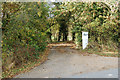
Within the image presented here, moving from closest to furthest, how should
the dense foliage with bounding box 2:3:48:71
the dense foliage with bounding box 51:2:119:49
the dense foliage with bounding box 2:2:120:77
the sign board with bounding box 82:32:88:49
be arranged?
the dense foliage with bounding box 2:3:48:71 < the dense foliage with bounding box 2:2:120:77 < the dense foliage with bounding box 51:2:119:49 < the sign board with bounding box 82:32:88:49

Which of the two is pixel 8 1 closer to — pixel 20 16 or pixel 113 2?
pixel 20 16

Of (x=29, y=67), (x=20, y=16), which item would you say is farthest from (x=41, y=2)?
(x=29, y=67)

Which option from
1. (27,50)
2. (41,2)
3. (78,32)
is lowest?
(27,50)

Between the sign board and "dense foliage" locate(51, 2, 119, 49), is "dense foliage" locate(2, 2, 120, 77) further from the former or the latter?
the sign board

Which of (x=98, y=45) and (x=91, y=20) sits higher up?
(x=91, y=20)

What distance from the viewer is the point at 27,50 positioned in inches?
259

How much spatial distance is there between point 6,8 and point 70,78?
4.23 metres

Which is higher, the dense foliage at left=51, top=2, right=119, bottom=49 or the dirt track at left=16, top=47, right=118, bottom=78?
the dense foliage at left=51, top=2, right=119, bottom=49

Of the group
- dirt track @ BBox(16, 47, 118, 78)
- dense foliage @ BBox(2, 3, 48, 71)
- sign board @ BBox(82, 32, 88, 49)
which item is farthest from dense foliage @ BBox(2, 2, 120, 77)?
dirt track @ BBox(16, 47, 118, 78)

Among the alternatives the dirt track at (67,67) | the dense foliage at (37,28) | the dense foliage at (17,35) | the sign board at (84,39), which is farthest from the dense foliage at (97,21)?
the dense foliage at (17,35)

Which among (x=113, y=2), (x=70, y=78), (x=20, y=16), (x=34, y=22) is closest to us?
(x=70, y=78)

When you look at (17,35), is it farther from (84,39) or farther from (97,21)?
(97,21)

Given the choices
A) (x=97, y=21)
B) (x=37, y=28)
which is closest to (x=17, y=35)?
(x=37, y=28)

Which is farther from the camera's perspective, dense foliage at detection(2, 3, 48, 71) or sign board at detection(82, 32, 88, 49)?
sign board at detection(82, 32, 88, 49)
